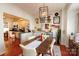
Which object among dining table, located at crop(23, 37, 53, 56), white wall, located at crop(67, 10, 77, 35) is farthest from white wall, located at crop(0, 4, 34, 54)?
white wall, located at crop(67, 10, 77, 35)

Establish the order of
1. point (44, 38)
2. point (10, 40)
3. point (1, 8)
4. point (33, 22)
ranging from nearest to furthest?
point (1, 8)
point (44, 38)
point (33, 22)
point (10, 40)

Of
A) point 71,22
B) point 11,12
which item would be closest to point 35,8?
point 11,12

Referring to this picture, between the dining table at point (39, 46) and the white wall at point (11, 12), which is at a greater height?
the white wall at point (11, 12)

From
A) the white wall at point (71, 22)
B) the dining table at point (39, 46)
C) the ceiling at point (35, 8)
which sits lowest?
the dining table at point (39, 46)

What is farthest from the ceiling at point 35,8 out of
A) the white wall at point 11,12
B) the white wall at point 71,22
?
the white wall at point 71,22

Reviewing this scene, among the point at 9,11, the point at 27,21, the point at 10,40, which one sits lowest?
the point at 10,40

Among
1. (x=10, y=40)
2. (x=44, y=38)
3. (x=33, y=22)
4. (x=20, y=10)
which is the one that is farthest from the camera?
(x=10, y=40)

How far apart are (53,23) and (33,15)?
0.82 metres

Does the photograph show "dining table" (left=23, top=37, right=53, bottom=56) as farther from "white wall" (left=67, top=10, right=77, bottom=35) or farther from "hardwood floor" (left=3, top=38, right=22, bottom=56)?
"white wall" (left=67, top=10, right=77, bottom=35)

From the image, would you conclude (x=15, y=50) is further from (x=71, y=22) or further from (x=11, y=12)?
(x=71, y=22)

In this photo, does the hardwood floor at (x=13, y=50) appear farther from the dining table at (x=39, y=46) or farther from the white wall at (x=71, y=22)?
the white wall at (x=71, y=22)

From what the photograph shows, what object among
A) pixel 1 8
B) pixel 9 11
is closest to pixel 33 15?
pixel 9 11

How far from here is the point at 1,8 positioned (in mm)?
3627

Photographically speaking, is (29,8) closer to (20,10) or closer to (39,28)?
(20,10)
